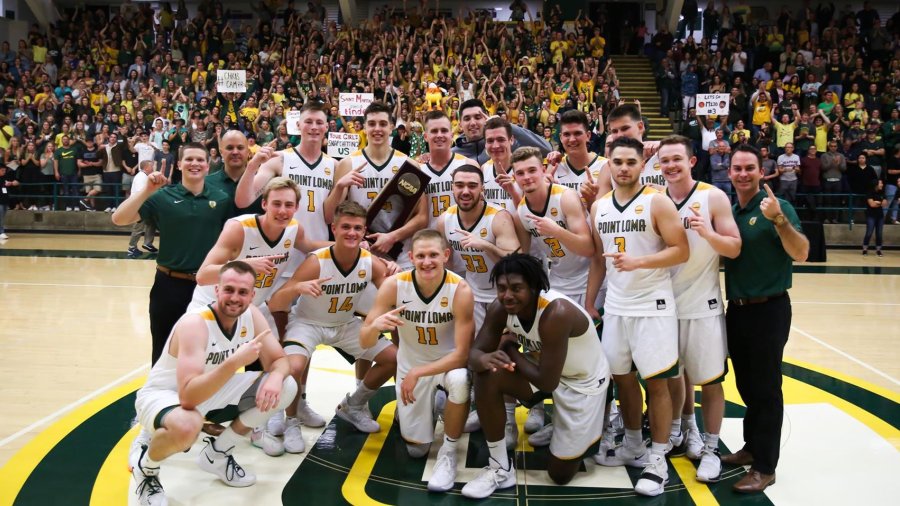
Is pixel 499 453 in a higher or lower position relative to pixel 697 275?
lower

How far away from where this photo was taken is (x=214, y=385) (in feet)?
13.0

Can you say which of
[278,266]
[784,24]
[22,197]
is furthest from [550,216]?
[784,24]

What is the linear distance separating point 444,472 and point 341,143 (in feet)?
24.6

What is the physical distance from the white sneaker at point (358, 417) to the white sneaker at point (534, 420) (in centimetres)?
112

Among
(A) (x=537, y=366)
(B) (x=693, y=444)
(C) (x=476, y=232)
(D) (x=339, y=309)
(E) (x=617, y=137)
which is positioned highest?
(E) (x=617, y=137)

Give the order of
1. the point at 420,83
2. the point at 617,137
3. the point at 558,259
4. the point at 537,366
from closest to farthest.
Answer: the point at 537,366 → the point at 558,259 → the point at 617,137 → the point at 420,83

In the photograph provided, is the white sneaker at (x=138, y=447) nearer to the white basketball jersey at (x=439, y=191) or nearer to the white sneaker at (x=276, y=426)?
the white sneaker at (x=276, y=426)

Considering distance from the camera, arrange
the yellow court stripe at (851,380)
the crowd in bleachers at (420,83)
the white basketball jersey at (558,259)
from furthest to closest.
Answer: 1. the crowd in bleachers at (420,83)
2. the yellow court stripe at (851,380)
3. the white basketball jersey at (558,259)

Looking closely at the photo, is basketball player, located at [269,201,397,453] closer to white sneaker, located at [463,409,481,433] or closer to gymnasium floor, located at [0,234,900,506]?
gymnasium floor, located at [0,234,900,506]

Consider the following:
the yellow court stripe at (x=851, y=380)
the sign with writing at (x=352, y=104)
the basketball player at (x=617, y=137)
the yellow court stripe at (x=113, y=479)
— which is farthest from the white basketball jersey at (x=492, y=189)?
the sign with writing at (x=352, y=104)

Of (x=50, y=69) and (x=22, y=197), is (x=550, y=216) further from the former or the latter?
(x=50, y=69)

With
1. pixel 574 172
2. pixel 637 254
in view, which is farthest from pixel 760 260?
pixel 574 172

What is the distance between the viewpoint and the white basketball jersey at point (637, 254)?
4496 millimetres

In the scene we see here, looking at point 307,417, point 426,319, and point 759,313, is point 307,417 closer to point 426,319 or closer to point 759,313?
point 426,319
